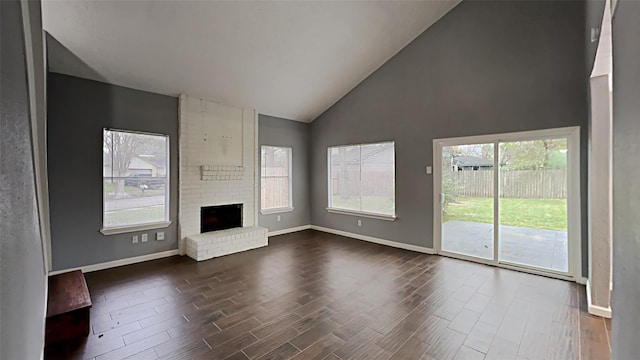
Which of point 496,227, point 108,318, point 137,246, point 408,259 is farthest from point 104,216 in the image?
point 496,227

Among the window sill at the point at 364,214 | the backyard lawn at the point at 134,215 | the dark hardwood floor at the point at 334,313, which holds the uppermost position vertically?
the backyard lawn at the point at 134,215

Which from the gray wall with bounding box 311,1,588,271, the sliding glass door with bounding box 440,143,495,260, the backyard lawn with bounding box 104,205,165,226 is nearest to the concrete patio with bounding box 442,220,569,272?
the sliding glass door with bounding box 440,143,495,260

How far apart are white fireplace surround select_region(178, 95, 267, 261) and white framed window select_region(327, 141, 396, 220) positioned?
6.07ft

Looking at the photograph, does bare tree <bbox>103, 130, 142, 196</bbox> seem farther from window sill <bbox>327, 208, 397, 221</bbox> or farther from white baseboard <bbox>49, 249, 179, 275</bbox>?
window sill <bbox>327, 208, 397, 221</bbox>

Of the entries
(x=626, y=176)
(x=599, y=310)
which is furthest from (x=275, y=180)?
(x=626, y=176)

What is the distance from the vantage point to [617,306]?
1.30m

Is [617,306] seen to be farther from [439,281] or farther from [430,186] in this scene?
[430,186]

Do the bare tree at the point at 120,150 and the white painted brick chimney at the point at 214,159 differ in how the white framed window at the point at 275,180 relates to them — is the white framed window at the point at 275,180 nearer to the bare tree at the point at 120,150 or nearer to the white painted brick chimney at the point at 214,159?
the white painted brick chimney at the point at 214,159

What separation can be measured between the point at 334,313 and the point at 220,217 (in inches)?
136

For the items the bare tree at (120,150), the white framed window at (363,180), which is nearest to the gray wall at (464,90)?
the white framed window at (363,180)

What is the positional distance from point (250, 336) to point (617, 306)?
2453mm

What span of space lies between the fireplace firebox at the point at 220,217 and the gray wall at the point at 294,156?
0.59 meters

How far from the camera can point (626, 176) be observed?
41.4 inches

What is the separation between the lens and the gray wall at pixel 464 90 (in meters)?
3.76
